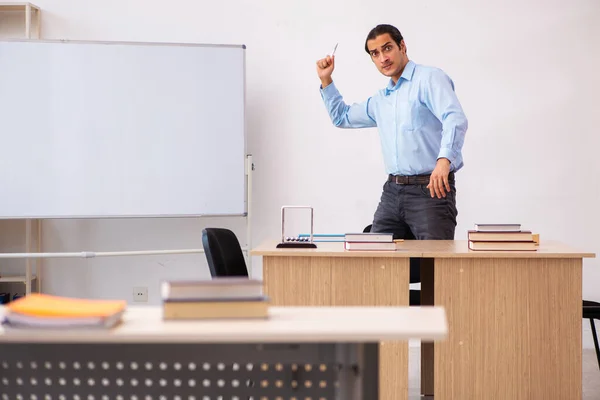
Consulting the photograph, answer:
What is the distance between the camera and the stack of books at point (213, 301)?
53.3 inches

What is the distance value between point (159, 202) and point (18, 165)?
83 centimetres

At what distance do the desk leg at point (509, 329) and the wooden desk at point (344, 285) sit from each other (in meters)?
0.14

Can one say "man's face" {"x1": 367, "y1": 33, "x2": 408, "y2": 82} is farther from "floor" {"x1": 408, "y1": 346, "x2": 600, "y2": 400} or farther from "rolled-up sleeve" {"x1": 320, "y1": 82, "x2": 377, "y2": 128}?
"floor" {"x1": 408, "y1": 346, "x2": 600, "y2": 400}

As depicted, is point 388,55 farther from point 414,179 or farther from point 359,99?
point 359,99

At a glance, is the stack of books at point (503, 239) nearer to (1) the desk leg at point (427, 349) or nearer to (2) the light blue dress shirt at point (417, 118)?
(1) the desk leg at point (427, 349)

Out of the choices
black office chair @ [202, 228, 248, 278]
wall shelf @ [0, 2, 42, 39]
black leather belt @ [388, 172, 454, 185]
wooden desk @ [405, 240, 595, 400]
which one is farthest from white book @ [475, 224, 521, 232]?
wall shelf @ [0, 2, 42, 39]

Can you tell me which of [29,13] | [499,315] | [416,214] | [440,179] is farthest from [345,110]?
[29,13]

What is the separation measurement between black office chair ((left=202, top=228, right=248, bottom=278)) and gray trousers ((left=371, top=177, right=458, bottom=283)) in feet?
2.83

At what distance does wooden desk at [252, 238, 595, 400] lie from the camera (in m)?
2.58

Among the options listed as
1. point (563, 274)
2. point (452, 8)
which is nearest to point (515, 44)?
point (452, 8)

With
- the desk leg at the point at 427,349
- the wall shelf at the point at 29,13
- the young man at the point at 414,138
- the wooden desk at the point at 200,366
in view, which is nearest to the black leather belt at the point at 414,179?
the young man at the point at 414,138

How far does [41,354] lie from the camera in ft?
4.81

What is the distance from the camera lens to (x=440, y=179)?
3.04 meters

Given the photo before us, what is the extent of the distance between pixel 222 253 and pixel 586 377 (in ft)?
7.47
